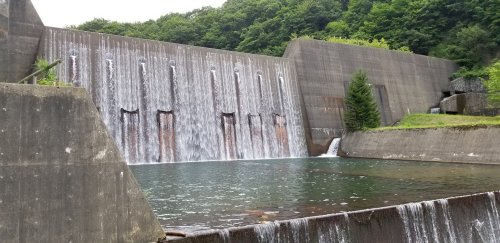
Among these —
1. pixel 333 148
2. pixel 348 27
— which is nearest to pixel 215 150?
pixel 333 148

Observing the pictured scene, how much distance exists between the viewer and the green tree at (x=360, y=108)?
26.6 m

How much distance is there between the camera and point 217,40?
171 ft

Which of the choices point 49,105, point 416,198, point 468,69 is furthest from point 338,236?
point 468,69

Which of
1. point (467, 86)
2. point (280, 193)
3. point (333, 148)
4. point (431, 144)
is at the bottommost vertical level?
point (280, 193)

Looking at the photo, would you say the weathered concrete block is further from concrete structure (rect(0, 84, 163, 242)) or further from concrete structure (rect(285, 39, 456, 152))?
concrete structure (rect(0, 84, 163, 242))

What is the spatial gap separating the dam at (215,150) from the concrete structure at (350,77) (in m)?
0.10

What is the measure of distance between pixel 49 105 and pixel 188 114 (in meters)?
19.5

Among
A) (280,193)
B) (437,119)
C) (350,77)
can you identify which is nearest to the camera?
(280,193)

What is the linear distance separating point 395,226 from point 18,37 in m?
19.0

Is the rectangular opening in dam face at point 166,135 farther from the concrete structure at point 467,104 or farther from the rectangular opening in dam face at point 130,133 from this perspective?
the concrete structure at point 467,104

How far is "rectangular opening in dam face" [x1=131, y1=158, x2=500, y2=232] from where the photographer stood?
24.9 ft

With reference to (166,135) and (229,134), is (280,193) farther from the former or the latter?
(229,134)

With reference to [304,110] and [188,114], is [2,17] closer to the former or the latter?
[188,114]

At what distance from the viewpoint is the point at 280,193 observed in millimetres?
10461
